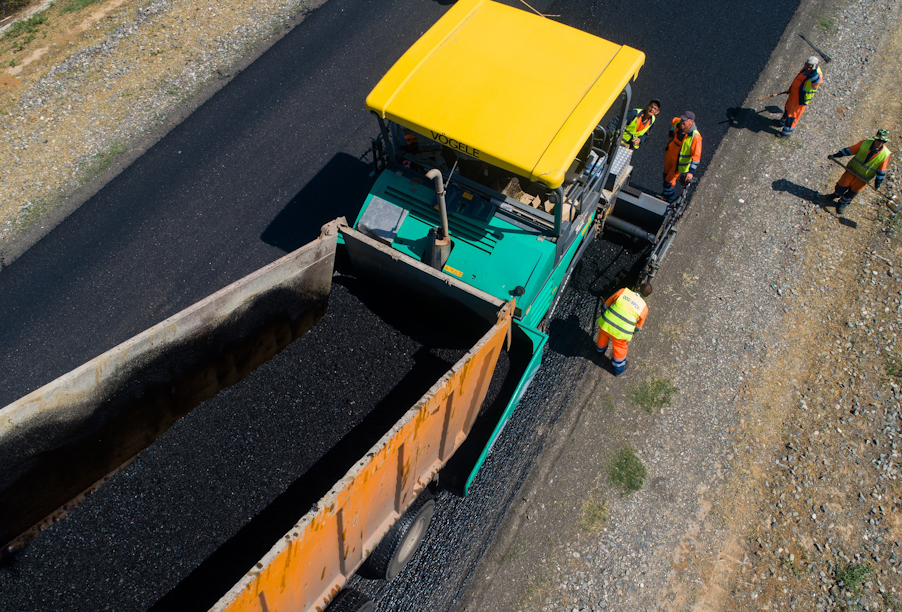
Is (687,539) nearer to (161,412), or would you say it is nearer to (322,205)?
(161,412)

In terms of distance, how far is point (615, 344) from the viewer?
5.61 metres

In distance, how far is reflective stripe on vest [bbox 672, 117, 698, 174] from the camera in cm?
638

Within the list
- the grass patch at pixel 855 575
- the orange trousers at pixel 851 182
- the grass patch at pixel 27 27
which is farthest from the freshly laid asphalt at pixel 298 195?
the grass patch at pixel 27 27

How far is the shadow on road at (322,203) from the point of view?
682 centimetres

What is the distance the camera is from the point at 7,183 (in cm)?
735

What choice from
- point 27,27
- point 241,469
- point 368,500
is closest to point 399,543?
point 368,500

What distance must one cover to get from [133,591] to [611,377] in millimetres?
4535

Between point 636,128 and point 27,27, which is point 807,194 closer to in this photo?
point 636,128

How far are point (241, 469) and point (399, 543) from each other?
4.38ft

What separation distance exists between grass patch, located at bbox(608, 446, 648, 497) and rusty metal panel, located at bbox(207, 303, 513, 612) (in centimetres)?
164

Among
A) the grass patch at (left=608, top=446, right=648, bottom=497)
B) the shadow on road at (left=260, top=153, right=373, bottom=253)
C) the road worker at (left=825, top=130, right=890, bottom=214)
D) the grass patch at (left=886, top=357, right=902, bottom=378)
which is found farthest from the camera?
the shadow on road at (left=260, top=153, right=373, bottom=253)

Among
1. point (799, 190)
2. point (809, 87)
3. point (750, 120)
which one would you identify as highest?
point (809, 87)

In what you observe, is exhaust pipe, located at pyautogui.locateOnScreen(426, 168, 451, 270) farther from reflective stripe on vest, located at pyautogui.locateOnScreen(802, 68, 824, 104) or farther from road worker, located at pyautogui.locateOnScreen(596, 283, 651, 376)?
reflective stripe on vest, located at pyautogui.locateOnScreen(802, 68, 824, 104)

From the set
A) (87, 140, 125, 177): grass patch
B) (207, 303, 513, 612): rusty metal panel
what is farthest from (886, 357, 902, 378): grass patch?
(87, 140, 125, 177): grass patch
